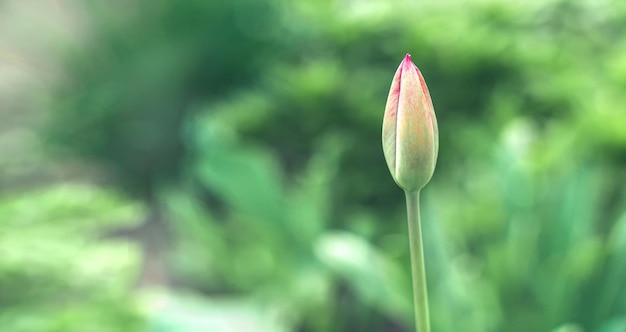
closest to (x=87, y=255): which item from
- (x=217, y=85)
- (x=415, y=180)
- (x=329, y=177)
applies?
(x=329, y=177)

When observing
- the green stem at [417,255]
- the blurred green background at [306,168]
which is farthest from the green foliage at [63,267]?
the green stem at [417,255]

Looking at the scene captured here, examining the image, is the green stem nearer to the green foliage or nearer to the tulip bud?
the tulip bud

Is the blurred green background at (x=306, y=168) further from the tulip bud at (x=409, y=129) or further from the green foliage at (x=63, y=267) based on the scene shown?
the tulip bud at (x=409, y=129)

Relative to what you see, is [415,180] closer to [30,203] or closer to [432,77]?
[30,203]

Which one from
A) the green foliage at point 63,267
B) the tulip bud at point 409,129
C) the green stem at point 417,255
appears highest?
the green foliage at point 63,267

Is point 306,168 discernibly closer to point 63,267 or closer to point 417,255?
point 63,267

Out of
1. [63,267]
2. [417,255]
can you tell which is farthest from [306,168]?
[417,255]

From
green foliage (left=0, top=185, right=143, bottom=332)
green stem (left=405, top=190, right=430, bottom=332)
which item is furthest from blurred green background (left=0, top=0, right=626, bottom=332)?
green stem (left=405, top=190, right=430, bottom=332)
